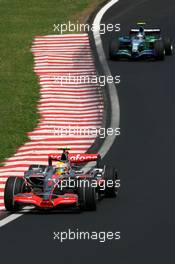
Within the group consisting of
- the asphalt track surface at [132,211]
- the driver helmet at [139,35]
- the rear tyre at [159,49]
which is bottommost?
the asphalt track surface at [132,211]

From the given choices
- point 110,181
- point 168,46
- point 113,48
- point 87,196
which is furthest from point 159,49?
point 87,196

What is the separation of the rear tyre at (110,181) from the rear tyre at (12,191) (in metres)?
1.78

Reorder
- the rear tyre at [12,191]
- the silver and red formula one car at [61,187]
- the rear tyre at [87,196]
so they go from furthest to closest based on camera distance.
→ the rear tyre at [12,191], the silver and red formula one car at [61,187], the rear tyre at [87,196]

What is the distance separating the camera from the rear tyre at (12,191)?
847 inches

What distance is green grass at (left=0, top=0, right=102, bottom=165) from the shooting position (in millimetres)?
29984

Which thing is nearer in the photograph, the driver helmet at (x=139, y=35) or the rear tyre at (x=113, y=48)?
the rear tyre at (x=113, y=48)

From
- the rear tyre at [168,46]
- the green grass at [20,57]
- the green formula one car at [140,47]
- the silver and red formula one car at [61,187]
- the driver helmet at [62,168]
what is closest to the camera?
the silver and red formula one car at [61,187]

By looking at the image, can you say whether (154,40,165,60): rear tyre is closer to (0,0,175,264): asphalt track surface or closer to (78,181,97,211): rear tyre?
(0,0,175,264): asphalt track surface

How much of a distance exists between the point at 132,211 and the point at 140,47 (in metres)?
17.9

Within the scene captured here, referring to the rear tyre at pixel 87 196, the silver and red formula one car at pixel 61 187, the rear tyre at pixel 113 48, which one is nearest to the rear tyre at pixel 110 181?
the silver and red formula one car at pixel 61 187

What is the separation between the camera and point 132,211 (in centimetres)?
2141

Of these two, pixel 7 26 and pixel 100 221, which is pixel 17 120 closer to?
pixel 100 221

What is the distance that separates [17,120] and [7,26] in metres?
15.3

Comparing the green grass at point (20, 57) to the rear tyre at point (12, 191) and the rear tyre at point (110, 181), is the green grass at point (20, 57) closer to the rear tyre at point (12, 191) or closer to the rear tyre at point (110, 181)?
the rear tyre at point (110, 181)
